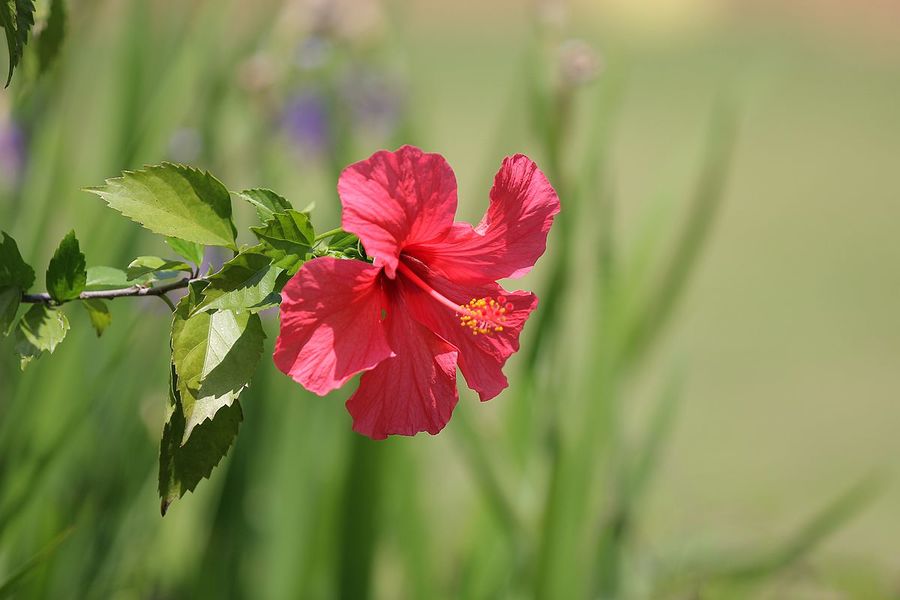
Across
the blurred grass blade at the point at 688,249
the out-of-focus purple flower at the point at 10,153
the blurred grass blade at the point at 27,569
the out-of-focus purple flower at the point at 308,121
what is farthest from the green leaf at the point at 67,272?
the out-of-focus purple flower at the point at 308,121

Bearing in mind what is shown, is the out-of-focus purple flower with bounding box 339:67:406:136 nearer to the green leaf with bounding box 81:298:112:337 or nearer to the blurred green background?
the blurred green background

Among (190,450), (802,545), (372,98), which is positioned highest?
(372,98)

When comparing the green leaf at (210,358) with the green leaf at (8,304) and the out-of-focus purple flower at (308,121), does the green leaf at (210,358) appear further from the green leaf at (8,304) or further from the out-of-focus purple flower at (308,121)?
the out-of-focus purple flower at (308,121)

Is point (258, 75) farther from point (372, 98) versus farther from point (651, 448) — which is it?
point (651, 448)

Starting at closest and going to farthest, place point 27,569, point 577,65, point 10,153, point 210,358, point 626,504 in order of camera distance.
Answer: point 210,358 → point 27,569 → point 577,65 → point 626,504 → point 10,153

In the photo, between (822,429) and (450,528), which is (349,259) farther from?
(822,429)

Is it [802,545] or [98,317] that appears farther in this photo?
[802,545]

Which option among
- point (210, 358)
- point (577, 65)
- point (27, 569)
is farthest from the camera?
point (577, 65)

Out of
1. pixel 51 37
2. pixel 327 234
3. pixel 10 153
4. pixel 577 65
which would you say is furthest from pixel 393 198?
pixel 10 153

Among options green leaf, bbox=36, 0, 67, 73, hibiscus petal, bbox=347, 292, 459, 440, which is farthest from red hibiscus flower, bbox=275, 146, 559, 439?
green leaf, bbox=36, 0, 67, 73
